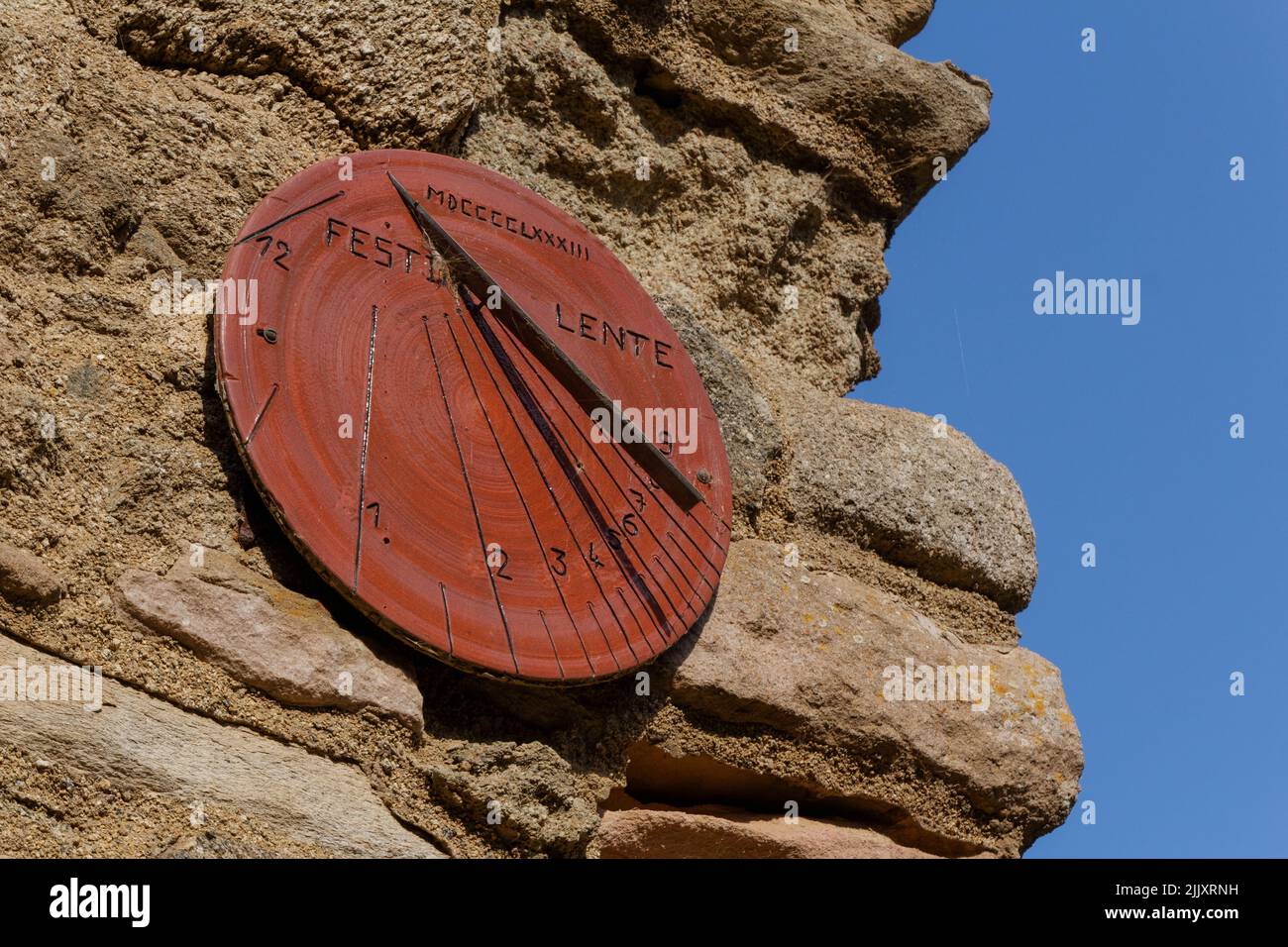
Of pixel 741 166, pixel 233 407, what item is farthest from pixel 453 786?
pixel 741 166

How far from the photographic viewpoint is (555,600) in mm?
3121

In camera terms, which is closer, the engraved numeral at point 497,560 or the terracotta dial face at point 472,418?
the terracotta dial face at point 472,418

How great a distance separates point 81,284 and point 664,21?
1.72 metres

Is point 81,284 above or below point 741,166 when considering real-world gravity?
below

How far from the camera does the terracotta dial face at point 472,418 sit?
9.50 ft

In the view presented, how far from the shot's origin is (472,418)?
10.6 ft

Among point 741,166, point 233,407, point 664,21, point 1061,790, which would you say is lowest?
point 1061,790

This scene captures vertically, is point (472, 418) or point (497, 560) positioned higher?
point (472, 418)

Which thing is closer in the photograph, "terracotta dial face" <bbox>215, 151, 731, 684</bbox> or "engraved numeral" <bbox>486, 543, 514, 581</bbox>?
"terracotta dial face" <bbox>215, 151, 731, 684</bbox>

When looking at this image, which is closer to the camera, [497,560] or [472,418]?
[497,560]

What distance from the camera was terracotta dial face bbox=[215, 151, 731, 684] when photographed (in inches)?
114
